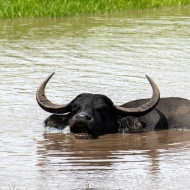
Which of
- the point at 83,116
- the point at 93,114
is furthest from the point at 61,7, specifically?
the point at 83,116

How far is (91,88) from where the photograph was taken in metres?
11.6

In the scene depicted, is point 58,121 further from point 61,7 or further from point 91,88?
point 61,7

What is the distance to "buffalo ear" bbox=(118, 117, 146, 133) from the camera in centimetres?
930

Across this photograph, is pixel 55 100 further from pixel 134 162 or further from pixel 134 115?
pixel 134 162

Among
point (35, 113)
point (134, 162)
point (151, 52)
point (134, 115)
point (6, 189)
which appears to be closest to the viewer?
point (6, 189)

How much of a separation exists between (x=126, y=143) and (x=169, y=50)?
672 cm

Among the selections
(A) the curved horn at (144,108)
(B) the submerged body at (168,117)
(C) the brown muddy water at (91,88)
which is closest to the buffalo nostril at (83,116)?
(C) the brown muddy water at (91,88)

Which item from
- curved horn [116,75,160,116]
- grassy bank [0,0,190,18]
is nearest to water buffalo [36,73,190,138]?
curved horn [116,75,160,116]

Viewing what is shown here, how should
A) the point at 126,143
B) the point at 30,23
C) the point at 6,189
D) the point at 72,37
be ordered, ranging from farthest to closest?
1. the point at 30,23
2. the point at 72,37
3. the point at 126,143
4. the point at 6,189

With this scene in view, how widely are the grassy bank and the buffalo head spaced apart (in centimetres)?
1094

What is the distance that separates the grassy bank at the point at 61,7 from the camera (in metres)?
20.5

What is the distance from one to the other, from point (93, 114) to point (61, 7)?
12.4 m

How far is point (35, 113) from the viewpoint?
1022cm

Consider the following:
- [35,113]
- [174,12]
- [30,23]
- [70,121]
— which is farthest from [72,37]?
[70,121]
